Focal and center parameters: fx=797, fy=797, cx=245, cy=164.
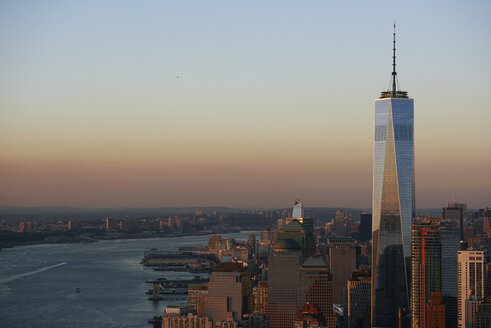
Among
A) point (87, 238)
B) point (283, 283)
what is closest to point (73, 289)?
point (283, 283)

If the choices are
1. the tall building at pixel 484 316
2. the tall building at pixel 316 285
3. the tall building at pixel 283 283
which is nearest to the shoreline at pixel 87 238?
the tall building at pixel 283 283

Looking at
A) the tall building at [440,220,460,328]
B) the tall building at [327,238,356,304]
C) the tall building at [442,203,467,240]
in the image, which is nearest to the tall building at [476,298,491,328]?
the tall building at [440,220,460,328]

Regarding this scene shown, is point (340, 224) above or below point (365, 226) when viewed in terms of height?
above

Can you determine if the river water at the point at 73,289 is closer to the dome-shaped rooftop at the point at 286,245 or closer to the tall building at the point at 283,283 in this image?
the tall building at the point at 283,283

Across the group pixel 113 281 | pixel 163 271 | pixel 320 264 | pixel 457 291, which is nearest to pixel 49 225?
pixel 163 271

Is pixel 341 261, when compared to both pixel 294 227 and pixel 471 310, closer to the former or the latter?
pixel 294 227

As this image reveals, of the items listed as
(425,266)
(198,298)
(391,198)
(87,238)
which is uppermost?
(391,198)
